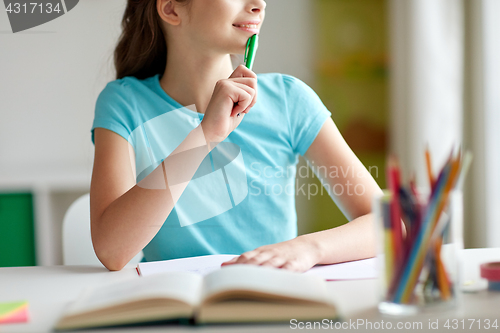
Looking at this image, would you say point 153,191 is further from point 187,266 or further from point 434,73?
point 434,73

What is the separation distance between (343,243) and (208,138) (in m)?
0.29

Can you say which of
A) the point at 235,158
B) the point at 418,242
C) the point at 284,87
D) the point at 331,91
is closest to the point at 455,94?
the point at 331,91

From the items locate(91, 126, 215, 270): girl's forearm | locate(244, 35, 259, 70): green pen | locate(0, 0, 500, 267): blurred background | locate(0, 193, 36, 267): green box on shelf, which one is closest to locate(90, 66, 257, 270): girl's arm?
→ locate(91, 126, 215, 270): girl's forearm

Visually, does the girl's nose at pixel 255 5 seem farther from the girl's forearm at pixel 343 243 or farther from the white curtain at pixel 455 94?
the white curtain at pixel 455 94

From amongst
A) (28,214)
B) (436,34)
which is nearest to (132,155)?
(28,214)

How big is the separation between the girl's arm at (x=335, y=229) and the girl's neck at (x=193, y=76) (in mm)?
271

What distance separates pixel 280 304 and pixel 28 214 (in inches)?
76.5

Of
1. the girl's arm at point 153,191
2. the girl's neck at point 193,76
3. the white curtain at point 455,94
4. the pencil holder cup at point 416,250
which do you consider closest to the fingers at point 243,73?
the girl's arm at point 153,191

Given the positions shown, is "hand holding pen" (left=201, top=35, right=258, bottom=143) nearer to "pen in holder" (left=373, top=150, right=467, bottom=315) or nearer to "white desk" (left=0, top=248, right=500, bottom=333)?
"white desk" (left=0, top=248, right=500, bottom=333)

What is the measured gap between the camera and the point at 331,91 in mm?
2441

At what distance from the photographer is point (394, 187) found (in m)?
0.45

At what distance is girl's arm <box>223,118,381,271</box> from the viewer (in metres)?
0.69

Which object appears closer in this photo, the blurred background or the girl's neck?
the girl's neck

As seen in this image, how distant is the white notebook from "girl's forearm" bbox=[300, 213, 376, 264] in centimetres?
1
